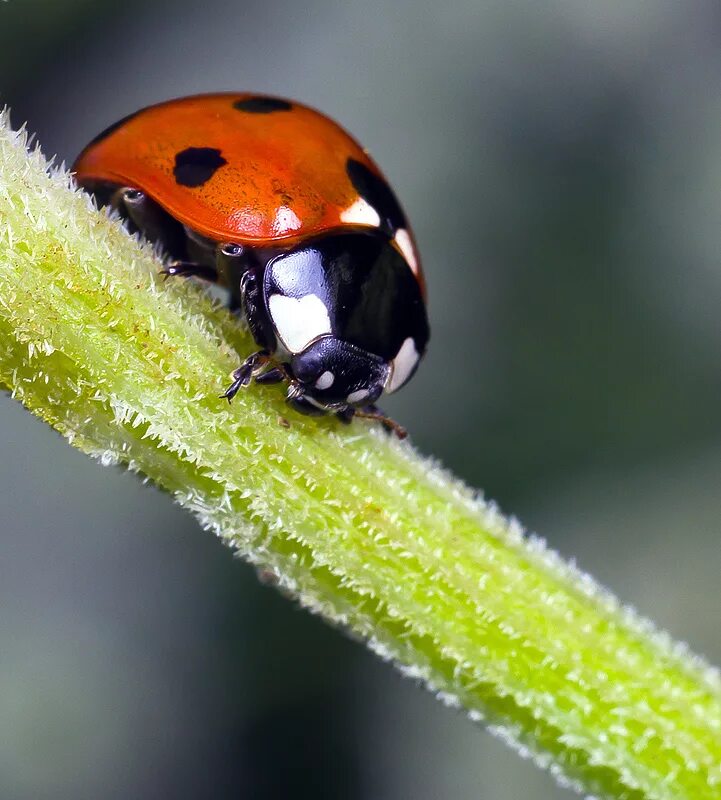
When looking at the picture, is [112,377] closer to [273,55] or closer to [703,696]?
[703,696]

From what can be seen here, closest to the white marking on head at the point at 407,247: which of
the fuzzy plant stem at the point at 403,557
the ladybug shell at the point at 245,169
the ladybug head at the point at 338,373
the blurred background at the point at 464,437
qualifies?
the ladybug shell at the point at 245,169

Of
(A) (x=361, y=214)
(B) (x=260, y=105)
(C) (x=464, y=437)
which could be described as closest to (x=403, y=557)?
(A) (x=361, y=214)

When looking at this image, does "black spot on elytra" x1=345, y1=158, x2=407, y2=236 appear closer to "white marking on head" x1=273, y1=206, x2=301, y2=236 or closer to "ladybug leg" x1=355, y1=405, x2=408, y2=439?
"white marking on head" x1=273, y1=206, x2=301, y2=236

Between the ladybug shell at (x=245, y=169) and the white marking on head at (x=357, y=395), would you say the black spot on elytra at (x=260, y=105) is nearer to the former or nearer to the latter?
the ladybug shell at (x=245, y=169)

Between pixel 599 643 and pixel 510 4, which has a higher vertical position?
pixel 510 4

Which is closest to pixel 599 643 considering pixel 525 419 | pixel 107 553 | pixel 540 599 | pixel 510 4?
pixel 540 599

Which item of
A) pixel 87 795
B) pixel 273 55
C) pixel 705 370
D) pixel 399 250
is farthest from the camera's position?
pixel 273 55

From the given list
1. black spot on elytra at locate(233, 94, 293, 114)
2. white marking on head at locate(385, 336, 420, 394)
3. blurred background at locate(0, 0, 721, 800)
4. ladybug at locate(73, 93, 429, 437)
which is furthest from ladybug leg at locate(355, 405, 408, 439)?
blurred background at locate(0, 0, 721, 800)
